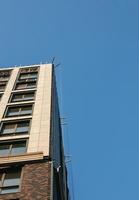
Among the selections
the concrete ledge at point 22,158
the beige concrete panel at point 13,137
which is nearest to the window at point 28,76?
the beige concrete panel at point 13,137

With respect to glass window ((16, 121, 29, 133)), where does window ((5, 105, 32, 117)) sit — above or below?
above

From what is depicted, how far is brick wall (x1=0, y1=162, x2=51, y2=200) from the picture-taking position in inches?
1140

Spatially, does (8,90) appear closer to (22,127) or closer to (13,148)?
(22,127)

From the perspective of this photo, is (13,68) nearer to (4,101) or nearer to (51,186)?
(4,101)

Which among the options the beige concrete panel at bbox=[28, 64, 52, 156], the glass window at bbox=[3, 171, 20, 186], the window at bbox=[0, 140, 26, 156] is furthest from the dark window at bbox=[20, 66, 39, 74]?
the glass window at bbox=[3, 171, 20, 186]

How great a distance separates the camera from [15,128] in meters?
41.1

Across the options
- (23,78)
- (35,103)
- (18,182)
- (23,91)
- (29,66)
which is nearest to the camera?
(18,182)

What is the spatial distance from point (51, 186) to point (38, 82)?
24.3m

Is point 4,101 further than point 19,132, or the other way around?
point 4,101

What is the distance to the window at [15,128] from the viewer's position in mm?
39997

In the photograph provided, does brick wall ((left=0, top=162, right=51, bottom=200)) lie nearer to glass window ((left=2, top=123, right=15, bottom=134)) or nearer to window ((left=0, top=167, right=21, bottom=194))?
window ((left=0, top=167, right=21, bottom=194))

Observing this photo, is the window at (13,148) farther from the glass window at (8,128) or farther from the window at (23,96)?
the window at (23,96)

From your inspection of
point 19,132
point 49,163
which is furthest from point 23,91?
point 49,163

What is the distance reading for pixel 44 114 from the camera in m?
41.6
